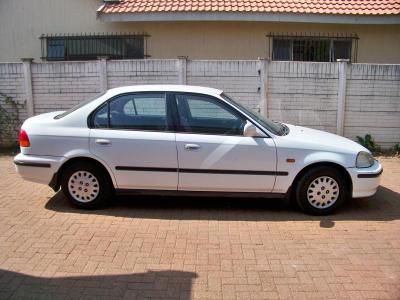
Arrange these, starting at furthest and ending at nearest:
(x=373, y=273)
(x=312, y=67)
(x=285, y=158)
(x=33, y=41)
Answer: (x=33, y=41) → (x=312, y=67) → (x=285, y=158) → (x=373, y=273)

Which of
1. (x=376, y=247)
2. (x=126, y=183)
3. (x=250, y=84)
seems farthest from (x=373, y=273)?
(x=250, y=84)

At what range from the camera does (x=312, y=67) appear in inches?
357

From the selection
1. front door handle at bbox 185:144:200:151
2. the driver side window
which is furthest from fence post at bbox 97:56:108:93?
front door handle at bbox 185:144:200:151

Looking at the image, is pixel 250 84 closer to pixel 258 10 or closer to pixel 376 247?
pixel 258 10

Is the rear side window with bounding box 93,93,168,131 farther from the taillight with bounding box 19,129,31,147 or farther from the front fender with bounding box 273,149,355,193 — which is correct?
the front fender with bounding box 273,149,355,193

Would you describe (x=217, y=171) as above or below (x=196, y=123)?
below

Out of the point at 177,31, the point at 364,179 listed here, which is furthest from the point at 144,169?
the point at 177,31

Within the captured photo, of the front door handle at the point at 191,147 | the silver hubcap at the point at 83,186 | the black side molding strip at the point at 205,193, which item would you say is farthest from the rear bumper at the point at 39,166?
the front door handle at the point at 191,147

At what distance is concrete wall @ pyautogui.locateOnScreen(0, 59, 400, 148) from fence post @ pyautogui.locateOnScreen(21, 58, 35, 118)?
205mm

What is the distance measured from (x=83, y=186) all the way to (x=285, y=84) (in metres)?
4.89

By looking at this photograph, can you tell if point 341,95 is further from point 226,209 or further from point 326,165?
point 226,209

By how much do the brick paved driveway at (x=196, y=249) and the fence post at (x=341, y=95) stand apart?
3.19m

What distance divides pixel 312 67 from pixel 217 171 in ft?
14.5

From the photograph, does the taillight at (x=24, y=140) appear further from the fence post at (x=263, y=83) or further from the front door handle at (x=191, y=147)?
the fence post at (x=263, y=83)
